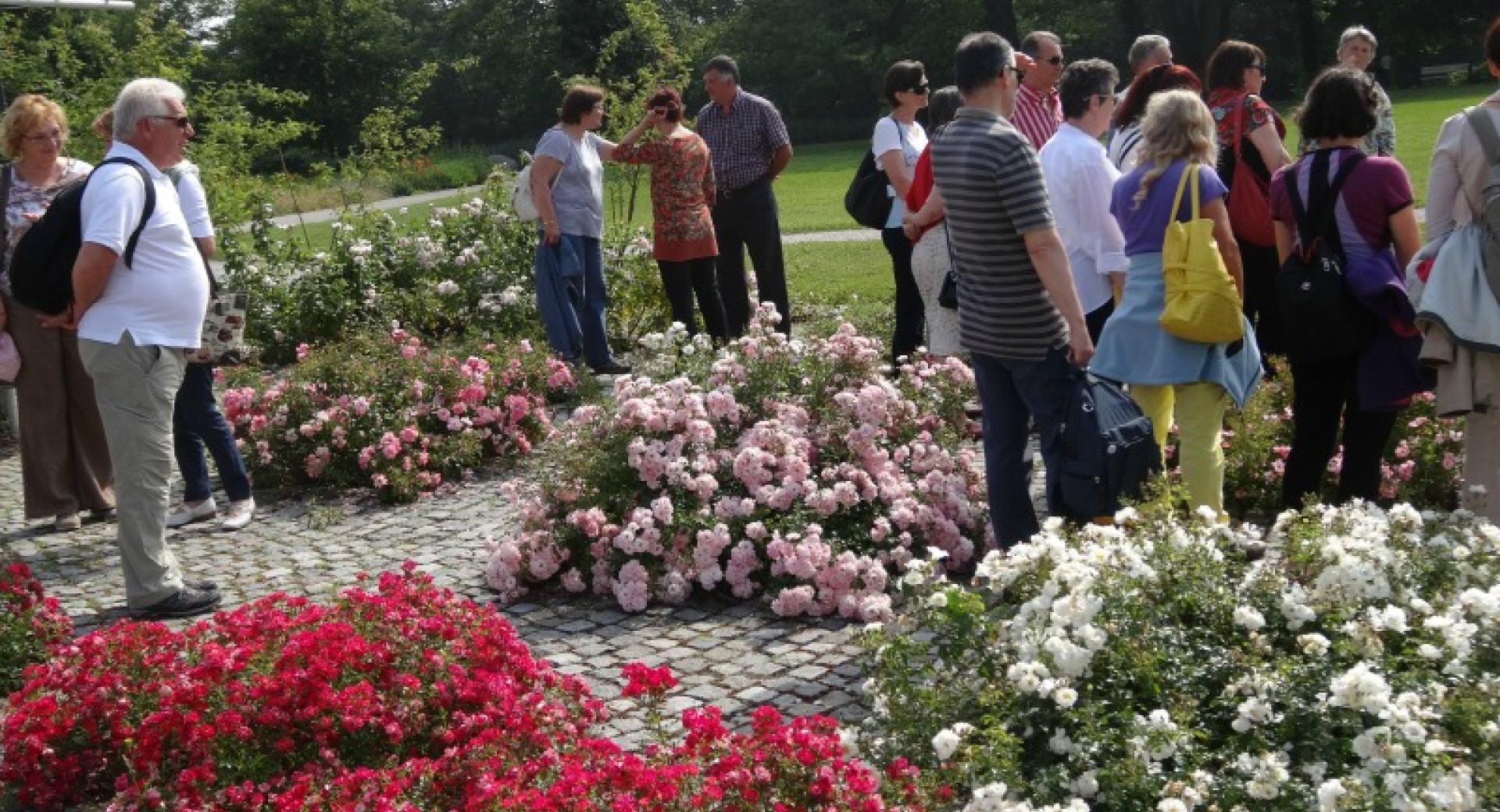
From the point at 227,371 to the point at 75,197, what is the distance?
4.07m

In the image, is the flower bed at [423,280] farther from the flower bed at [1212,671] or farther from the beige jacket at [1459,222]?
the flower bed at [1212,671]

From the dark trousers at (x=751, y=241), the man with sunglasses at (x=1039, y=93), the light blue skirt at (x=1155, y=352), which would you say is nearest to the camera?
the light blue skirt at (x=1155, y=352)

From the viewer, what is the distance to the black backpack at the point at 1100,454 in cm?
521

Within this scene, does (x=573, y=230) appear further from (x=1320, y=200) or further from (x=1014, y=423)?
(x=1320, y=200)

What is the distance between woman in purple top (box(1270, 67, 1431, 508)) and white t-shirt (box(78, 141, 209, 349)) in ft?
14.0

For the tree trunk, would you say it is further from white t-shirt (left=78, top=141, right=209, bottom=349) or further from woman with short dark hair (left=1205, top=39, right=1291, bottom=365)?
white t-shirt (left=78, top=141, right=209, bottom=349)

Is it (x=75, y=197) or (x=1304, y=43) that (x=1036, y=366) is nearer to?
(x=75, y=197)

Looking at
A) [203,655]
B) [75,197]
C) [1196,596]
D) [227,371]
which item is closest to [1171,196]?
[1196,596]

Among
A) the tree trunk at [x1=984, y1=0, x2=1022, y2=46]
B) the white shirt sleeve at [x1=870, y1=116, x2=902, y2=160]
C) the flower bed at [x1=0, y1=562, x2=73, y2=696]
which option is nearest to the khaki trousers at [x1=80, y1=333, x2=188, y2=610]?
the flower bed at [x1=0, y1=562, x2=73, y2=696]

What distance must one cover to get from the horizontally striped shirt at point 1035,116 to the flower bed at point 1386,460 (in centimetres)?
235

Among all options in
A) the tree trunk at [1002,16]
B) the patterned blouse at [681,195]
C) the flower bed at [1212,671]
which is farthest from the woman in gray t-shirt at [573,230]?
the tree trunk at [1002,16]

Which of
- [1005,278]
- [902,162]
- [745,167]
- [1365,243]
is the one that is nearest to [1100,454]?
[1005,278]

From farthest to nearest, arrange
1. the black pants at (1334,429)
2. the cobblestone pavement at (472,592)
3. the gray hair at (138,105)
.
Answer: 1. the gray hair at (138,105)
2. the black pants at (1334,429)
3. the cobblestone pavement at (472,592)

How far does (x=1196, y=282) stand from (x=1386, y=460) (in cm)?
176
